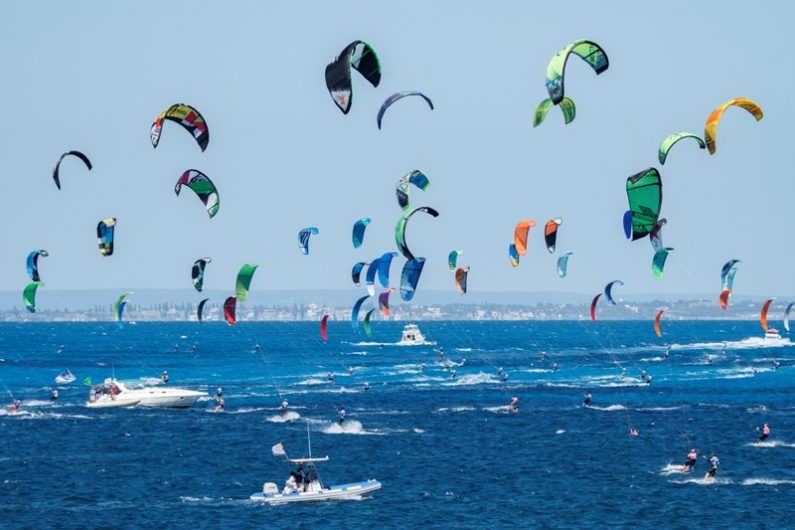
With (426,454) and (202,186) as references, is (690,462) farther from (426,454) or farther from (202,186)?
(202,186)

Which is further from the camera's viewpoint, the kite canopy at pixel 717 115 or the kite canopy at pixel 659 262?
the kite canopy at pixel 659 262

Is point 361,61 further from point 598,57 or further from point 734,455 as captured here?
point 734,455

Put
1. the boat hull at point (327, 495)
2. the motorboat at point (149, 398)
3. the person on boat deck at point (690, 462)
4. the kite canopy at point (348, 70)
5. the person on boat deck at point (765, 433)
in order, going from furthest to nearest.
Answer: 1. the motorboat at point (149, 398)
2. the person on boat deck at point (765, 433)
3. the person on boat deck at point (690, 462)
4. the boat hull at point (327, 495)
5. the kite canopy at point (348, 70)

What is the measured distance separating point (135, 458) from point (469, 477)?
592 inches

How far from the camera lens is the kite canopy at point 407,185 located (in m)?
58.6

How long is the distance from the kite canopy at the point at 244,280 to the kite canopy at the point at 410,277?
7.84 m

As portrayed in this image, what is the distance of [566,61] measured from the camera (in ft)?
128

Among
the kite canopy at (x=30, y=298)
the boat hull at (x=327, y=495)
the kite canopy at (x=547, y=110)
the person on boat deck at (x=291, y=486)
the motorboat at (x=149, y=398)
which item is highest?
the kite canopy at (x=547, y=110)

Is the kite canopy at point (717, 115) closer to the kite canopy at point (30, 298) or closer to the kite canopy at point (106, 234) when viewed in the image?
the kite canopy at point (106, 234)

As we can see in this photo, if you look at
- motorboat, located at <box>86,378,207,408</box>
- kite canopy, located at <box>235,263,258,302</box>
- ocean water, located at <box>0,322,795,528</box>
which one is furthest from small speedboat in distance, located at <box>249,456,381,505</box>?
motorboat, located at <box>86,378,207,408</box>

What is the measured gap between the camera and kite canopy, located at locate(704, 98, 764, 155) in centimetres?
4191

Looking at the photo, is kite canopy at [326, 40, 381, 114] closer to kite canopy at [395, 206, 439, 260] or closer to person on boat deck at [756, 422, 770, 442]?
kite canopy at [395, 206, 439, 260]

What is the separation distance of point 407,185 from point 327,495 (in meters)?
17.0

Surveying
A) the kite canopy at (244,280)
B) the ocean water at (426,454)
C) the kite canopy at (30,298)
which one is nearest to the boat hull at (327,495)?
the ocean water at (426,454)
